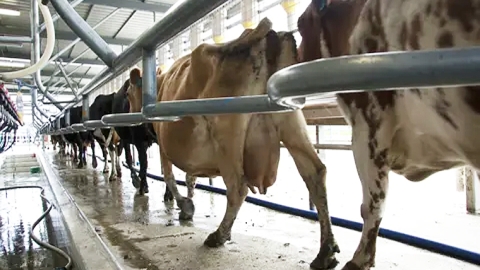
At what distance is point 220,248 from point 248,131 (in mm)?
653

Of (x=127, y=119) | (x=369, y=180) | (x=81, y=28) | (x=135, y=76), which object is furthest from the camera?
(x=135, y=76)

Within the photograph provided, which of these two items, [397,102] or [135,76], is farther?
[135,76]

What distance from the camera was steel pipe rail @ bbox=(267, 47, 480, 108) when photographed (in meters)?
0.42

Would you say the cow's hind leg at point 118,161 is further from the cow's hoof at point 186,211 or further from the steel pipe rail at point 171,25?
the steel pipe rail at point 171,25

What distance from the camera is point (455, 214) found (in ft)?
Result: 8.95

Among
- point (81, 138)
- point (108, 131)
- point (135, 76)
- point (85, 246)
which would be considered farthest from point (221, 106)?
point (81, 138)

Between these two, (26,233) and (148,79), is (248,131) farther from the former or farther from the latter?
(26,233)

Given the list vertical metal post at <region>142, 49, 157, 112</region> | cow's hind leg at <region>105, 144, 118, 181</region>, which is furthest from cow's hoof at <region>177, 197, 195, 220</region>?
cow's hind leg at <region>105, 144, 118, 181</region>

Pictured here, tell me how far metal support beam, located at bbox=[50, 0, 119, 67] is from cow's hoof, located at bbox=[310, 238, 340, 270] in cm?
136

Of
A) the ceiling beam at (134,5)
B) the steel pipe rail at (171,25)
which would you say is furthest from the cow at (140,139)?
the steel pipe rail at (171,25)

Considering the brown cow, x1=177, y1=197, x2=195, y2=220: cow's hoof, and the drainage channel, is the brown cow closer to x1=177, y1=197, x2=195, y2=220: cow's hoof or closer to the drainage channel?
x1=177, y1=197, x2=195, y2=220: cow's hoof

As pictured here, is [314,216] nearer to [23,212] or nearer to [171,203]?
[171,203]

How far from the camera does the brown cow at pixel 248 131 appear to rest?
2.09 meters

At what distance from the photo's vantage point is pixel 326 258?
73.0 inches
